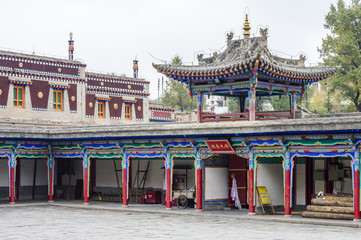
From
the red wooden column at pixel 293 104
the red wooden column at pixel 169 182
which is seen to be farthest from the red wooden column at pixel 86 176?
the red wooden column at pixel 293 104

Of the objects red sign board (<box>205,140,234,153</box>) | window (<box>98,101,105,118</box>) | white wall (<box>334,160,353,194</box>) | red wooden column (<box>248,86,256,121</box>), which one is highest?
window (<box>98,101,105,118</box>)

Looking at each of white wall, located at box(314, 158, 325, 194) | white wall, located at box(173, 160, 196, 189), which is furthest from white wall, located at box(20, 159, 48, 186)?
white wall, located at box(314, 158, 325, 194)

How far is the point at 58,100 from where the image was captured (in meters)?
40.8

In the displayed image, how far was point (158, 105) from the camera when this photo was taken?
5059cm

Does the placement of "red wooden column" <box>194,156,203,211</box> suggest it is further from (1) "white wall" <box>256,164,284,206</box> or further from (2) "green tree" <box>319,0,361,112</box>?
(2) "green tree" <box>319,0,361,112</box>

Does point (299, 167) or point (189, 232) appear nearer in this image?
point (189, 232)

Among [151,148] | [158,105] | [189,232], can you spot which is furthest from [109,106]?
[189,232]

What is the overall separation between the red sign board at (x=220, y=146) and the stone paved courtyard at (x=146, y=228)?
2.78 meters

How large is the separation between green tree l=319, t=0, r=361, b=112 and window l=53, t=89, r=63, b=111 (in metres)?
19.4

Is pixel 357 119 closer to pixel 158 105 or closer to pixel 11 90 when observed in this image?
pixel 11 90

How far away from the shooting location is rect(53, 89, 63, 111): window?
133 ft

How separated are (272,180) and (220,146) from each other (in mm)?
2614

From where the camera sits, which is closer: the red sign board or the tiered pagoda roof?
the red sign board

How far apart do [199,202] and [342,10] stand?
1006 inches
